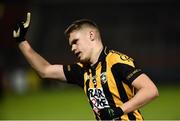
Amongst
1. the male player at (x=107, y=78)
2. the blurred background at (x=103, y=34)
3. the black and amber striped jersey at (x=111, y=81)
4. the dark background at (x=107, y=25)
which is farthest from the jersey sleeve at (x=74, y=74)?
the dark background at (x=107, y=25)

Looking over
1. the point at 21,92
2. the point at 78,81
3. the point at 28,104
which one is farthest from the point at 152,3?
the point at 78,81

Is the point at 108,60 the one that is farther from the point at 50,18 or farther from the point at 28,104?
the point at 50,18

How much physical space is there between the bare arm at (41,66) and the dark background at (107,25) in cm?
2020

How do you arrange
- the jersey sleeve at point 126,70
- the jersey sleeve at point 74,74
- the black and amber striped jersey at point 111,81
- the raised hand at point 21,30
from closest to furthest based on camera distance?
the jersey sleeve at point 126,70, the black and amber striped jersey at point 111,81, the jersey sleeve at point 74,74, the raised hand at point 21,30

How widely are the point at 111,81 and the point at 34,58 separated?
3.80ft

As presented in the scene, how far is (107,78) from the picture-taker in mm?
6320

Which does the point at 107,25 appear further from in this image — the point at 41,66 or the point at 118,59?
the point at 118,59

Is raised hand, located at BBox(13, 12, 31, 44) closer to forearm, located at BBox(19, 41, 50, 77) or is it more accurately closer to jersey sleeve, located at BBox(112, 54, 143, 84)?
forearm, located at BBox(19, 41, 50, 77)

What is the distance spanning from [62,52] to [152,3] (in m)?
4.83

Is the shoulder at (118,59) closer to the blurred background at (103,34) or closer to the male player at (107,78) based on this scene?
the male player at (107,78)

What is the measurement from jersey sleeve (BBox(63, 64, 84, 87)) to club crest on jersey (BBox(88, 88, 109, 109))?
14.0 inches

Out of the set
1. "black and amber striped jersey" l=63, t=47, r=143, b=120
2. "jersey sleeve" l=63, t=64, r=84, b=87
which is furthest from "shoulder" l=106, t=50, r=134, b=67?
"jersey sleeve" l=63, t=64, r=84, b=87

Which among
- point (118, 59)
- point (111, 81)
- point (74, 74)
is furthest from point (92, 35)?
point (74, 74)

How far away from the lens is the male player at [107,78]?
19.7ft
